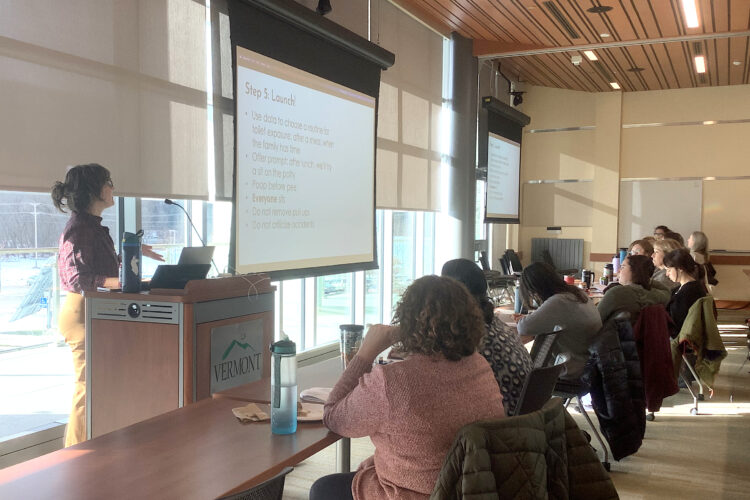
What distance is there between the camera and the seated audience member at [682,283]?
5.12 metres

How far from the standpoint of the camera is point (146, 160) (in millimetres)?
3648

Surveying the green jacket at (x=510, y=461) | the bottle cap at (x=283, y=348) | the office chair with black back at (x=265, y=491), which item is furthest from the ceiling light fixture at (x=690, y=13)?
the office chair with black back at (x=265, y=491)

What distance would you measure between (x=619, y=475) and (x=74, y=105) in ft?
11.6

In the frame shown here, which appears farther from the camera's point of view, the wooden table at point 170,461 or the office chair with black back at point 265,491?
the wooden table at point 170,461

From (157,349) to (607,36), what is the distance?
6.23 m

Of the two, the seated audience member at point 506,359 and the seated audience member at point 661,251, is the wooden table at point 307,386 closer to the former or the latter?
the seated audience member at point 506,359

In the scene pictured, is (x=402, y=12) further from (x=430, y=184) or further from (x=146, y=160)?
(x=146, y=160)

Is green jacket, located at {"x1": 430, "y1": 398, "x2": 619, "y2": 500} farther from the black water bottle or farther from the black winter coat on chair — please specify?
the black winter coat on chair

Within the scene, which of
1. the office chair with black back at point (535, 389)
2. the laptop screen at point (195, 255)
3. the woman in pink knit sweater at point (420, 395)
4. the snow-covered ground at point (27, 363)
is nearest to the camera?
the woman in pink knit sweater at point (420, 395)

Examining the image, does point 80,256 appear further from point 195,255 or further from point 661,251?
point 661,251

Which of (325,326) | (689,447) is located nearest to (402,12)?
(325,326)

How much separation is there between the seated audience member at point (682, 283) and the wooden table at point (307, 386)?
3.39 meters

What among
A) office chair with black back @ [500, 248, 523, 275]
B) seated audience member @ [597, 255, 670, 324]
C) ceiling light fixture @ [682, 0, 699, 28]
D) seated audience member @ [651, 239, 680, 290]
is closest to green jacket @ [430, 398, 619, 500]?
seated audience member @ [597, 255, 670, 324]

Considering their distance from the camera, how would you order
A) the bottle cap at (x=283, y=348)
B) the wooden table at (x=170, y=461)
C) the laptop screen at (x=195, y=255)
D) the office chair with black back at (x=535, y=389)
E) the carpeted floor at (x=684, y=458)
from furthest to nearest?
the carpeted floor at (x=684, y=458)
the laptop screen at (x=195, y=255)
the office chair with black back at (x=535, y=389)
the bottle cap at (x=283, y=348)
the wooden table at (x=170, y=461)
